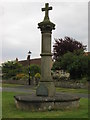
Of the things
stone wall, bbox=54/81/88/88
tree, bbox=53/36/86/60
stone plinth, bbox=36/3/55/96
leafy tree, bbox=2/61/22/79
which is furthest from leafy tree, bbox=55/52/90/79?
stone plinth, bbox=36/3/55/96

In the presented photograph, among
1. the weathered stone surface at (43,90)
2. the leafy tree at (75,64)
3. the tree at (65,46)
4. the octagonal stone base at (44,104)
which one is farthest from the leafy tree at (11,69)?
the octagonal stone base at (44,104)

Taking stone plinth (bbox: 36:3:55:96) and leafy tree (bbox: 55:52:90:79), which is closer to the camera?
stone plinth (bbox: 36:3:55:96)

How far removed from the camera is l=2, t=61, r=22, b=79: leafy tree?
54469mm

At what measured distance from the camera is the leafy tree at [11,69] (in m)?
54.5

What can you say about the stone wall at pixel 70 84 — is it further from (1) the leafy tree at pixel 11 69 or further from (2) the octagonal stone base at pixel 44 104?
(2) the octagonal stone base at pixel 44 104

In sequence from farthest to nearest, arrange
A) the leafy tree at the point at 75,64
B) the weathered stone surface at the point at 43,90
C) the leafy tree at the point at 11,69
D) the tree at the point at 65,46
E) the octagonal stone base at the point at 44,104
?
the leafy tree at the point at 11,69 < the tree at the point at 65,46 < the leafy tree at the point at 75,64 < the weathered stone surface at the point at 43,90 < the octagonal stone base at the point at 44,104

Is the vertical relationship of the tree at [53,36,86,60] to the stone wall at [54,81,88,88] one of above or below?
above

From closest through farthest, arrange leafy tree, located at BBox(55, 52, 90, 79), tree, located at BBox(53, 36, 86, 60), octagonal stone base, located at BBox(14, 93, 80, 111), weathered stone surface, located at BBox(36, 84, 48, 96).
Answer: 1. octagonal stone base, located at BBox(14, 93, 80, 111)
2. weathered stone surface, located at BBox(36, 84, 48, 96)
3. leafy tree, located at BBox(55, 52, 90, 79)
4. tree, located at BBox(53, 36, 86, 60)

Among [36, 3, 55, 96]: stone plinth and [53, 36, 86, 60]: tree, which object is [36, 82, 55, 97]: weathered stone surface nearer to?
[36, 3, 55, 96]: stone plinth

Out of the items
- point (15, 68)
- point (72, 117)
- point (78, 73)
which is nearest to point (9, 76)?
point (15, 68)

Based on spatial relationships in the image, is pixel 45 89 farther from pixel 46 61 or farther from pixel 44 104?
pixel 44 104

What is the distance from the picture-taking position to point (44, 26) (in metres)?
13.4

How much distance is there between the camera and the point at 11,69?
55500 millimetres

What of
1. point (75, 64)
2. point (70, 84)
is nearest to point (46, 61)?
point (75, 64)
